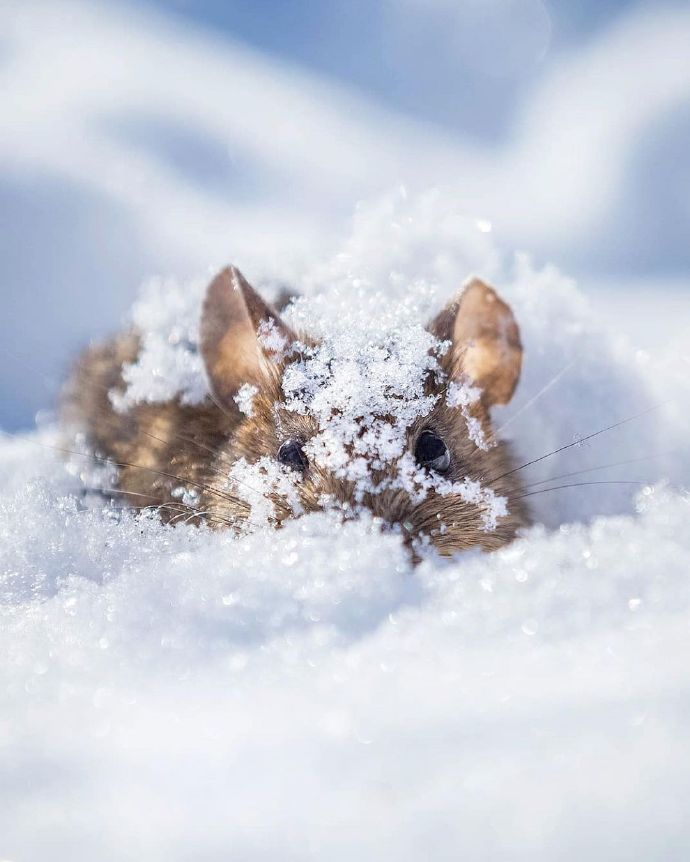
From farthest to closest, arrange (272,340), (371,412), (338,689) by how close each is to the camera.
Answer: (272,340), (371,412), (338,689)

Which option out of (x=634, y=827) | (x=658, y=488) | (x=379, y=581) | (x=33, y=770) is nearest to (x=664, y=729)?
(x=634, y=827)

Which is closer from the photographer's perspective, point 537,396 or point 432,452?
point 432,452

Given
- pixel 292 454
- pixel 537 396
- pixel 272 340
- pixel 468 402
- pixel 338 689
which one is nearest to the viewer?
pixel 338 689

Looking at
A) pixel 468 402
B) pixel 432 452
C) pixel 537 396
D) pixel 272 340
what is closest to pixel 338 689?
pixel 432 452

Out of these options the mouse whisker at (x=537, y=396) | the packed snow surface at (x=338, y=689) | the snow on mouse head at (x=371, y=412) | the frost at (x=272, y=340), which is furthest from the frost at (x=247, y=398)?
the mouse whisker at (x=537, y=396)

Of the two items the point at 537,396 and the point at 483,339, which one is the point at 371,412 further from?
the point at 537,396

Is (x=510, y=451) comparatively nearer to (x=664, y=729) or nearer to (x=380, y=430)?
(x=380, y=430)
